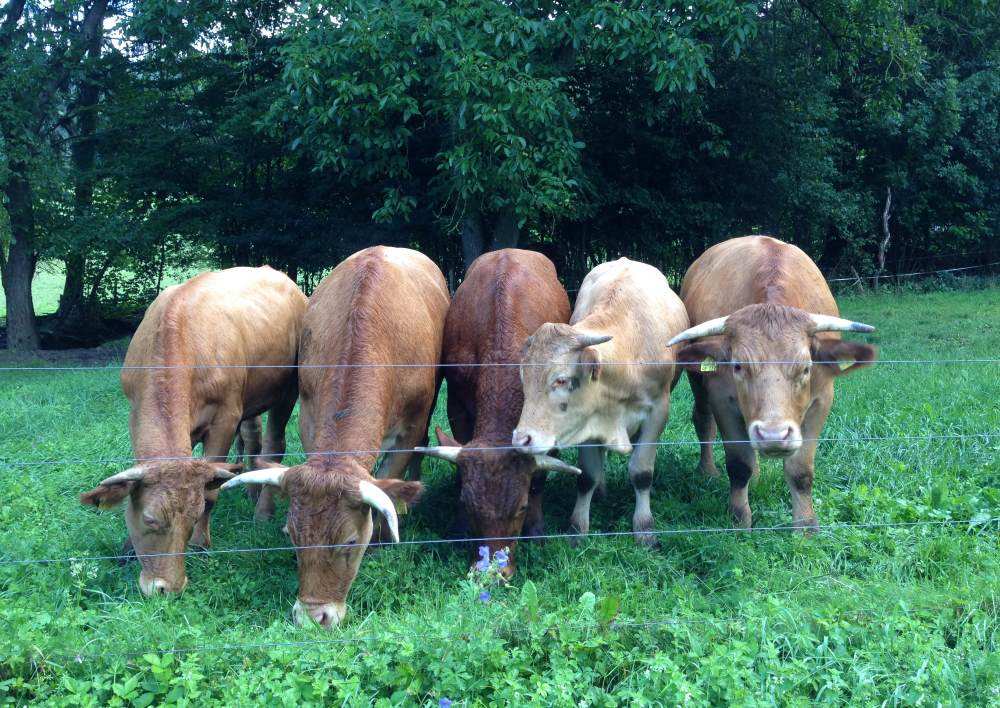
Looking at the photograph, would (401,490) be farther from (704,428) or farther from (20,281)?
(20,281)

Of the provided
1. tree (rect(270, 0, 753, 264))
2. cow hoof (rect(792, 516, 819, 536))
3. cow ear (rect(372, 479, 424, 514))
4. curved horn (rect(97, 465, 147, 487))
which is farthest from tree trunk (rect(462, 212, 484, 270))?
curved horn (rect(97, 465, 147, 487))

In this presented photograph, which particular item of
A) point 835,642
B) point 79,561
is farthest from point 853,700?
point 79,561

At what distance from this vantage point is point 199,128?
50.1 feet

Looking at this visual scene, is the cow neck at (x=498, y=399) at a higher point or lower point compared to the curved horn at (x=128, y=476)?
higher

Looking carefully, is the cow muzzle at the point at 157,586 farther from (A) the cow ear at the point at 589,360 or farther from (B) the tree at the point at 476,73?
(B) the tree at the point at 476,73

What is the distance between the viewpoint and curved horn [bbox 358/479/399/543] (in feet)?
14.9

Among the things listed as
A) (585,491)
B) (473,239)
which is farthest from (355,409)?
(473,239)

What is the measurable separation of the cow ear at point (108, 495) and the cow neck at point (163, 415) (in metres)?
0.26

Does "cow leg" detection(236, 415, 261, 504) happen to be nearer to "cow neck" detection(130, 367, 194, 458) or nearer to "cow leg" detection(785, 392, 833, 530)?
"cow neck" detection(130, 367, 194, 458)

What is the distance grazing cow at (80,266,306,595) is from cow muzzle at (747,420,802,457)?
3.15m

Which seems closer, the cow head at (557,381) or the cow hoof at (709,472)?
the cow head at (557,381)

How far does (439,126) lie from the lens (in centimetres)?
1320

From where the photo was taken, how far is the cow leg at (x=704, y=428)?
6763 mm

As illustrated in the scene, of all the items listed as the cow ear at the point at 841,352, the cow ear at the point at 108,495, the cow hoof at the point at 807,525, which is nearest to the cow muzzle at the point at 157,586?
the cow ear at the point at 108,495
